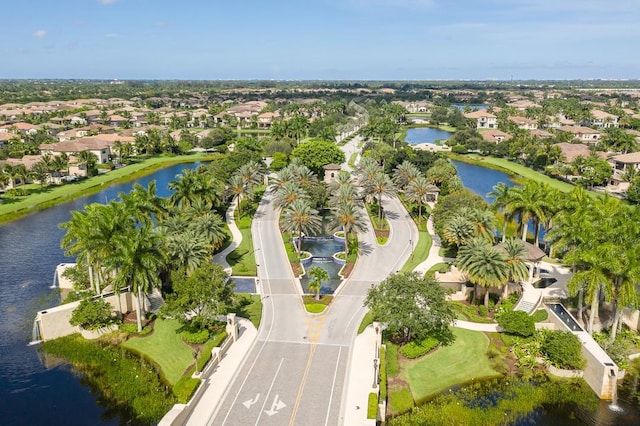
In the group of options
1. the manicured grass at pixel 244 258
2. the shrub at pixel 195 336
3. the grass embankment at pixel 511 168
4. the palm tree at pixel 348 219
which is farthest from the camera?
the grass embankment at pixel 511 168

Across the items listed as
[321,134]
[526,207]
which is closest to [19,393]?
[526,207]

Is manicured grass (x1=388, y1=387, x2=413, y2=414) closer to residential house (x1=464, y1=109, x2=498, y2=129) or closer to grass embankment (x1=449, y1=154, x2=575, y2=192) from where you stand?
grass embankment (x1=449, y1=154, x2=575, y2=192)

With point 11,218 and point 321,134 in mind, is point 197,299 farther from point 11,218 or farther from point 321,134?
point 321,134

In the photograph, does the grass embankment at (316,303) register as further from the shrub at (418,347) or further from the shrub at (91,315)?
the shrub at (91,315)

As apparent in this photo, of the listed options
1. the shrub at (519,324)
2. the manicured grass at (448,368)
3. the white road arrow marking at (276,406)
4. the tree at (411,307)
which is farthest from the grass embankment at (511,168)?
the white road arrow marking at (276,406)

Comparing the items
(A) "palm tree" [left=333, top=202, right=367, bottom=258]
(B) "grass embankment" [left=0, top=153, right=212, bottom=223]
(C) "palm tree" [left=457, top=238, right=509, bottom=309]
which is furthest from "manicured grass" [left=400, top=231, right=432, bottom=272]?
(B) "grass embankment" [left=0, top=153, right=212, bottom=223]

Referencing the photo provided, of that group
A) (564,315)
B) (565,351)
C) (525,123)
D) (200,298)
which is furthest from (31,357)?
(525,123)
